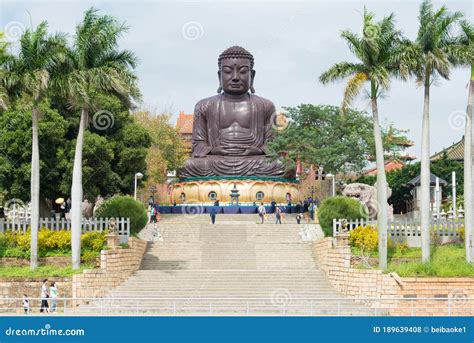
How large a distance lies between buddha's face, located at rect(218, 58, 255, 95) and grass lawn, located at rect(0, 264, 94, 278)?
86.4ft

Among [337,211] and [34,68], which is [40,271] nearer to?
[34,68]

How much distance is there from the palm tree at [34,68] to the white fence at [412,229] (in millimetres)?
10970

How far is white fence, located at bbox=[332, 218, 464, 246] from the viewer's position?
1256 inches

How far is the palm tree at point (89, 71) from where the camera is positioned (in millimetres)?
29281

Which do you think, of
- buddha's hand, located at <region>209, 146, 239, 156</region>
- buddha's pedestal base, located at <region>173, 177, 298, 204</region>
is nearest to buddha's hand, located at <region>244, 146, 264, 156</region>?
buddha's hand, located at <region>209, 146, 239, 156</region>

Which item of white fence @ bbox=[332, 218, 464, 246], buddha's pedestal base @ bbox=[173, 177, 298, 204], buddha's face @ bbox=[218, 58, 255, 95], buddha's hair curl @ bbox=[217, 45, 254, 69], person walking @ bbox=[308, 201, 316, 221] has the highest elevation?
buddha's hair curl @ bbox=[217, 45, 254, 69]

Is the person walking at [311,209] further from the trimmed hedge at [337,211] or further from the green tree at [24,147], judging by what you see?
the green tree at [24,147]

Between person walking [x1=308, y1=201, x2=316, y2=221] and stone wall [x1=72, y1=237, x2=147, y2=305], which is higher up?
person walking [x1=308, y1=201, x2=316, y2=221]

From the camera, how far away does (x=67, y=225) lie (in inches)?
1296

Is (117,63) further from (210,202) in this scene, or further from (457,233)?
(210,202)

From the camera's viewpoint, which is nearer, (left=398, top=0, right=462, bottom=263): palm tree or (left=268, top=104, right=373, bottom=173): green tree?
(left=398, top=0, right=462, bottom=263): palm tree

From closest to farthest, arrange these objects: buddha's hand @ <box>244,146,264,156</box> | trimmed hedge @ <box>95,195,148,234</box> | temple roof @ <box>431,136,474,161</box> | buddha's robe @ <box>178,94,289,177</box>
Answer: trimmed hedge @ <box>95,195,148,234</box> < buddha's robe @ <box>178,94,289,177</box> < buddha's hand @ <box>244,146,264,156</box> < temple roof @ <box>431,136,474,161</box>

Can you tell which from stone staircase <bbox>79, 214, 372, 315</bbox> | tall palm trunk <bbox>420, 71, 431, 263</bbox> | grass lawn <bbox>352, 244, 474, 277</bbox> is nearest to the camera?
stone staircase <bbox>79, 214, 372, 315</bbox>

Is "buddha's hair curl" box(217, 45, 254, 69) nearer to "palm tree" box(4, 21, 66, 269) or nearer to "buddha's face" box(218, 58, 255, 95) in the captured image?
"buddha's face" box(218, 58, 255, 95)
